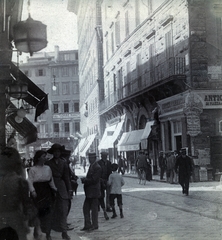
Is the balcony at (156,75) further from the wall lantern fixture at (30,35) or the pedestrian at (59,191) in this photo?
the wall lantern fixture at (30,35)

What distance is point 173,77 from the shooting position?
71.0 feet

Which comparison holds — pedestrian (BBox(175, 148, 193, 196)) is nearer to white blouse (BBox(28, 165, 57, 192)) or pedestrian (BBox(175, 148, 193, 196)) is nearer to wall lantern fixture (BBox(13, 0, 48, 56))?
white blouse (BBox(28, 165, 57, 192))

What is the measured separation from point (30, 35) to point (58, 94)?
6603cm

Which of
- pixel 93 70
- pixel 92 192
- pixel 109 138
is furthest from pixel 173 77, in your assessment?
pixel 93 70

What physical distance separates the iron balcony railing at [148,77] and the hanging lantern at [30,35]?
48.1ft

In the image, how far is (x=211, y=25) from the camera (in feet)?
68.9

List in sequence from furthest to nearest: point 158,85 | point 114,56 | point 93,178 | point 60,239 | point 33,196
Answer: point 114,56 → point 158,85 → point 93,178 → point 60,239 → point 33,196

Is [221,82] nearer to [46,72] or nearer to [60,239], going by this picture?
[60,239]

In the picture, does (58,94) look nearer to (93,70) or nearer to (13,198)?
(93,70)

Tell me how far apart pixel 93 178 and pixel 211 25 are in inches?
544

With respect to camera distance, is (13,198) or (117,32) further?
(117,32)

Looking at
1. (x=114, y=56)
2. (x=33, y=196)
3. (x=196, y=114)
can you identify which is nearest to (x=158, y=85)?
(x=196, y=114)

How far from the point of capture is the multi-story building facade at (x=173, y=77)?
69.1ft

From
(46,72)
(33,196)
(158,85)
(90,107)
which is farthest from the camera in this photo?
(46,72)
